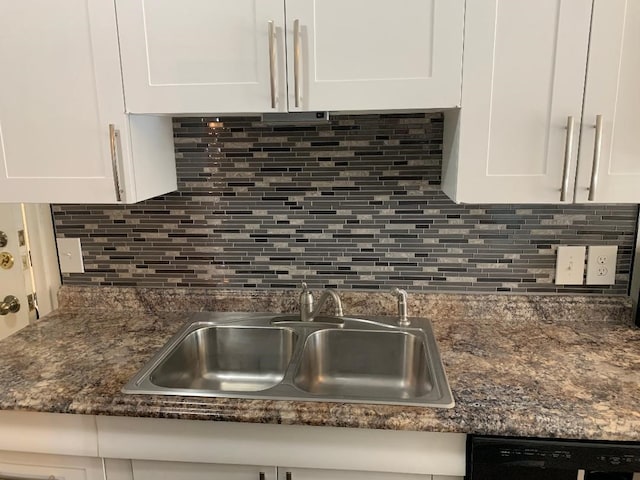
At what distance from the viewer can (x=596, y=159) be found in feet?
4.01

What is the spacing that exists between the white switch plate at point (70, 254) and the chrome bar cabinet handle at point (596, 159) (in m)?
1.68

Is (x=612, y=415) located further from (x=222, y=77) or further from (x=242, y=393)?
(x=222, y=77)

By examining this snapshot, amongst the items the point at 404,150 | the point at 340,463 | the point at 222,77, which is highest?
the point at 222,77

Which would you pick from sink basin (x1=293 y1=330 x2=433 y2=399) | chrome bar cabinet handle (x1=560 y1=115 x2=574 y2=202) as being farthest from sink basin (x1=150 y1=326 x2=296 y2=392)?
chrome bar cabinet handle (x1=560 y1=115 x2=574 y2=202)

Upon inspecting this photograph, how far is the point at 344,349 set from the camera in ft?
5.18

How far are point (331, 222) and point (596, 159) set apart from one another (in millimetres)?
811

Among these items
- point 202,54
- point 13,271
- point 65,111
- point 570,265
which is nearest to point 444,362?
point 570,265

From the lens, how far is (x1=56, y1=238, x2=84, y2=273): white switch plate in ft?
5.75

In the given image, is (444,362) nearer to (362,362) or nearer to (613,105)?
(362,362)

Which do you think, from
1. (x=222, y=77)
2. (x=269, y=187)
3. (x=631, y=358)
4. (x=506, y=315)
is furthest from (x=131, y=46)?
(x=631, y=358)

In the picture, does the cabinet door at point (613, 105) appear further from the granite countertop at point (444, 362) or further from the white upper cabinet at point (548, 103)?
the granite countertop at point (444, 362)

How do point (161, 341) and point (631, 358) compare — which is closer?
point (631, 358)

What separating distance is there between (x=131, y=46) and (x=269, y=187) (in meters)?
0.60

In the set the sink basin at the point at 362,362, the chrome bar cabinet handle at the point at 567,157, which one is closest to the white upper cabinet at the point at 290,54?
the chrome bar cabinet handle at the point at 567,157
